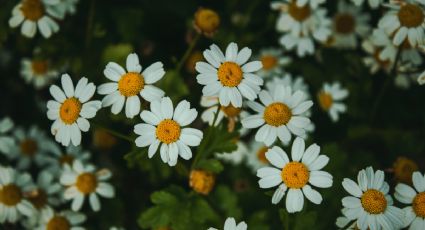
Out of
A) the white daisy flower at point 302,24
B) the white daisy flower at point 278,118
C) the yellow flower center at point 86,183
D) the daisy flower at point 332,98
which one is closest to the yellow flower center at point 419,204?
the white daisy flower at point 278,118

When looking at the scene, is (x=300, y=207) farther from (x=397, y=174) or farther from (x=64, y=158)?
(x=64, y=158)

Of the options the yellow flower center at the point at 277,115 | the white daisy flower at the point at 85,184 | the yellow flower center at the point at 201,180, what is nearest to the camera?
the yellow flower center at the point at 277,115

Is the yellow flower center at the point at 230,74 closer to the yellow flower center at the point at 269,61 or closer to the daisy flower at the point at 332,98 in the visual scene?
the daisy flower at the point at 332,98

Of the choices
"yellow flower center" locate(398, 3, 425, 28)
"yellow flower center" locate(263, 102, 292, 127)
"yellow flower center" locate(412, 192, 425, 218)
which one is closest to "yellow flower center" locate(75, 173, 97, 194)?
"yellow flower center" locate(263, 102, 292, 127)

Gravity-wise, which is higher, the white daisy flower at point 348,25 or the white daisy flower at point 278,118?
the white daisy flower at point 278,118

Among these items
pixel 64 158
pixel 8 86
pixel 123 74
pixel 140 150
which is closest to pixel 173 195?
pixel 140 150
